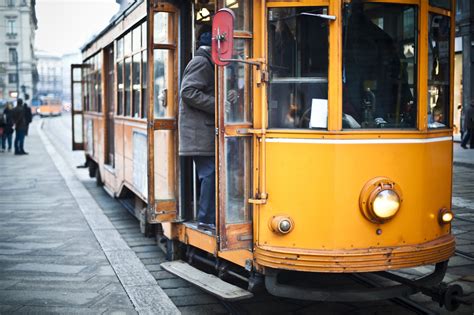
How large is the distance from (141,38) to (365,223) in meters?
3.99

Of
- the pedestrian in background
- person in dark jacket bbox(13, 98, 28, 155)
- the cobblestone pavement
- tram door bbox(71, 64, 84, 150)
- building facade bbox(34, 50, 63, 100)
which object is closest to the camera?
the cobblestone pavement

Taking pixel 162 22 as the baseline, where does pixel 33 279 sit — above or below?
below

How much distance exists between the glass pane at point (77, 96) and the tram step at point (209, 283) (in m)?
9.81

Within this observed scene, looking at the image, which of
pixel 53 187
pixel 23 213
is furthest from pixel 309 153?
pixel 53 187

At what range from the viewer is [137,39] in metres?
7.73

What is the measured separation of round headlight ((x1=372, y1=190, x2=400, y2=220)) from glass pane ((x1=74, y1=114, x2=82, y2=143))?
38.2 ft

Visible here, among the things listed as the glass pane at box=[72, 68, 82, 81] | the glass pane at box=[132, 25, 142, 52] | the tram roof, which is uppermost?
the tram roof

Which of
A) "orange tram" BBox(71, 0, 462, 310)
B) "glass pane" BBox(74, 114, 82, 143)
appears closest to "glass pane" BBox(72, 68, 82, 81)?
"glass pane" BBox(74, 114, 82, 143)

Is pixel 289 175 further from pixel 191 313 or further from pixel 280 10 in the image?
pixel 191 313

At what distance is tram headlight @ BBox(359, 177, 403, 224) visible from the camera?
Result: 177 inches

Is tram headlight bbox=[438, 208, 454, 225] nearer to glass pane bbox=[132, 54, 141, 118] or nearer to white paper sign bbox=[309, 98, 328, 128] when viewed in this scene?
white paper sign bbox=[309, 98, 328, 128]

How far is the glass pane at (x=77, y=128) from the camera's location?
50.0ft

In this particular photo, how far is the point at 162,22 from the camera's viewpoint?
632 centimetres

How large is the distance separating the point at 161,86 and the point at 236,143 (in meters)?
1.85
